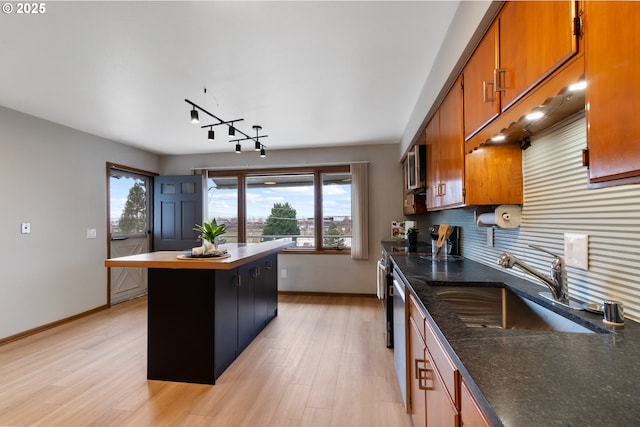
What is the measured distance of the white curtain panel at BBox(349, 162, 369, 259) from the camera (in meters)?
4.50

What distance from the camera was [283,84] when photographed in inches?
100.0

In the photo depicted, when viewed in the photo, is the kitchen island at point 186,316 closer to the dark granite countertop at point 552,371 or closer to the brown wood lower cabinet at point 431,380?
the brown wood lower cabinet at point 431,380

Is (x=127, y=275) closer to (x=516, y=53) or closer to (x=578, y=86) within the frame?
(x=516, y=53)

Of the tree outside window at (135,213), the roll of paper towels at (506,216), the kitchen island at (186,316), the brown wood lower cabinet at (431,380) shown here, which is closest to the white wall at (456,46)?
the roll of paper towels at (506,216)

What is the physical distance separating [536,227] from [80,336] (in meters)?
4.30

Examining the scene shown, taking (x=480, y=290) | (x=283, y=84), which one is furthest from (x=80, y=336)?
(x=480, y=290)

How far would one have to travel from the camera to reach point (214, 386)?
2.15 m

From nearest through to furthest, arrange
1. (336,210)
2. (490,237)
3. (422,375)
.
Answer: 1. (422,375)
2. (490,237)
3. (336,210)

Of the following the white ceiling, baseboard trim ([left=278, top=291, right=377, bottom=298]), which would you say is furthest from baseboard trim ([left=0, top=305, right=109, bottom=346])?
baseboard trim ([left=278, top=291, right=377, bottom=298])

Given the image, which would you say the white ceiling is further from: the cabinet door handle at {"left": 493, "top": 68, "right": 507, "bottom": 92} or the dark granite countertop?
the dark granite countertop

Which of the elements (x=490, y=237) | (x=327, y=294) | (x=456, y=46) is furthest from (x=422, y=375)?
(x=327, y=294)

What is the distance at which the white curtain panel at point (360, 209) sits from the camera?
4496 mm

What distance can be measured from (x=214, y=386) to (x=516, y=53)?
2.69m

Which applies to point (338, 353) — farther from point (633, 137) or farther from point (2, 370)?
point (2, 370)
